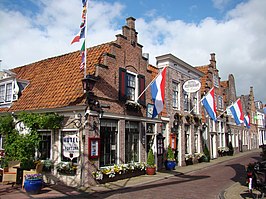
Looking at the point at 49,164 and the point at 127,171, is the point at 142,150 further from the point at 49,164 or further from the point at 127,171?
the point at 49,164

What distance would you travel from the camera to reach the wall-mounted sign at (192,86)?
1931 centimetres

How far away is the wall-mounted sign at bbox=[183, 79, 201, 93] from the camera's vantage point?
19312mm

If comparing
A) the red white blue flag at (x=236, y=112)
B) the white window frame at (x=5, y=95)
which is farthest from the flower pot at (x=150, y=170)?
the red white blue flag at (x=236, y=112)

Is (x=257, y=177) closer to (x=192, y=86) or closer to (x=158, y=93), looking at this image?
(x=158, y=93)

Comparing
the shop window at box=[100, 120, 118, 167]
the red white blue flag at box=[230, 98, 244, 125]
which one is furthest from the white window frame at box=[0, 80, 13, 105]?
the red white blue flag at box=[230, 98, 244, 125]

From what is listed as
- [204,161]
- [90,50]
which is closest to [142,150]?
[90,50]

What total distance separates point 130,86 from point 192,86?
20.1ft

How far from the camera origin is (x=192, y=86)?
19562mm

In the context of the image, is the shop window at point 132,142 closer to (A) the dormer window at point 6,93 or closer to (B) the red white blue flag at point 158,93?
(B) the red white blue flag at point 158,93

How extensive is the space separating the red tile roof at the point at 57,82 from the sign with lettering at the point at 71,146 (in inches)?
61.6

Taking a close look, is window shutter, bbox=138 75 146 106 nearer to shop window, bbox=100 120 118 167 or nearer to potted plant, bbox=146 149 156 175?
shop window, bbox=100 120 118 167

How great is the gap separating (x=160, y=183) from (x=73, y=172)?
425 centimetres

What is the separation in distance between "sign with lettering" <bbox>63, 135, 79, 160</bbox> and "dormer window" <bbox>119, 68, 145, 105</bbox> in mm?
3424

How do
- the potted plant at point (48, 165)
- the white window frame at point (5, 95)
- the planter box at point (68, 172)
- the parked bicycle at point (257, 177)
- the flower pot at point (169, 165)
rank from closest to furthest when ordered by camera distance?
the parked bicycle at point (257, 177)
the planter box at point (68, 172)
the potted plant at point (48, 165)
the white window frame at point (5, 95)
the flower pot at point (169, 165)
